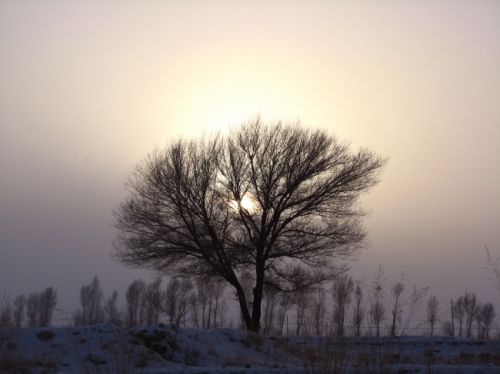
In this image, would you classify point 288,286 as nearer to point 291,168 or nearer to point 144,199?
point 291,168

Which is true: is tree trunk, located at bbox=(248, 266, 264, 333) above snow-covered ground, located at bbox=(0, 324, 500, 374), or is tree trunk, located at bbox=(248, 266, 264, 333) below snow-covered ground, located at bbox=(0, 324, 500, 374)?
above

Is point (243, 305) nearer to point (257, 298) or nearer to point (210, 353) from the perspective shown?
point (257, 298)

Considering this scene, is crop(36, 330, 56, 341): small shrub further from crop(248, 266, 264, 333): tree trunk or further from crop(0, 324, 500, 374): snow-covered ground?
crop(248, 266, 264, 333): tree trunk

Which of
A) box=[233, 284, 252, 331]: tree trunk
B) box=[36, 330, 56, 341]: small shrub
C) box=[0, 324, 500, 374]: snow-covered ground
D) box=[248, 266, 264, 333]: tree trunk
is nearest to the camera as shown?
box=[0, 324, 500, 374]: snow-covered ground

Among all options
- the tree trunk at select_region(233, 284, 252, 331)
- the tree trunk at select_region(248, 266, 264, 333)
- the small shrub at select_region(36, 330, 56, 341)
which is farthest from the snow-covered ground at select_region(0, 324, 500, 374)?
the tree trunk at select_region(233, 284, 252, 331)

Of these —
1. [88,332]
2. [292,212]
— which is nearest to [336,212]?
[292,212]

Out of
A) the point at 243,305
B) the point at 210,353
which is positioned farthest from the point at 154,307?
the point at 210,353

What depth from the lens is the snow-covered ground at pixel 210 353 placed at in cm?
873

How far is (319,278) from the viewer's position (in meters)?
26.9

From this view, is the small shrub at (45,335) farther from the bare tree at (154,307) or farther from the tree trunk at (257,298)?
the tree trunk at (257,298)

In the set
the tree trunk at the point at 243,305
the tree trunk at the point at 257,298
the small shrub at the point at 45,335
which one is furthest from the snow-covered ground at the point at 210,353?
the tree trunk at the point at 243,305

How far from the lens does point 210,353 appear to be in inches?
567

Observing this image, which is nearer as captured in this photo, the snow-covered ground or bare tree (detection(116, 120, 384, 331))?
the snow-covered ground

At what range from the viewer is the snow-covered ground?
8733 millimetres
